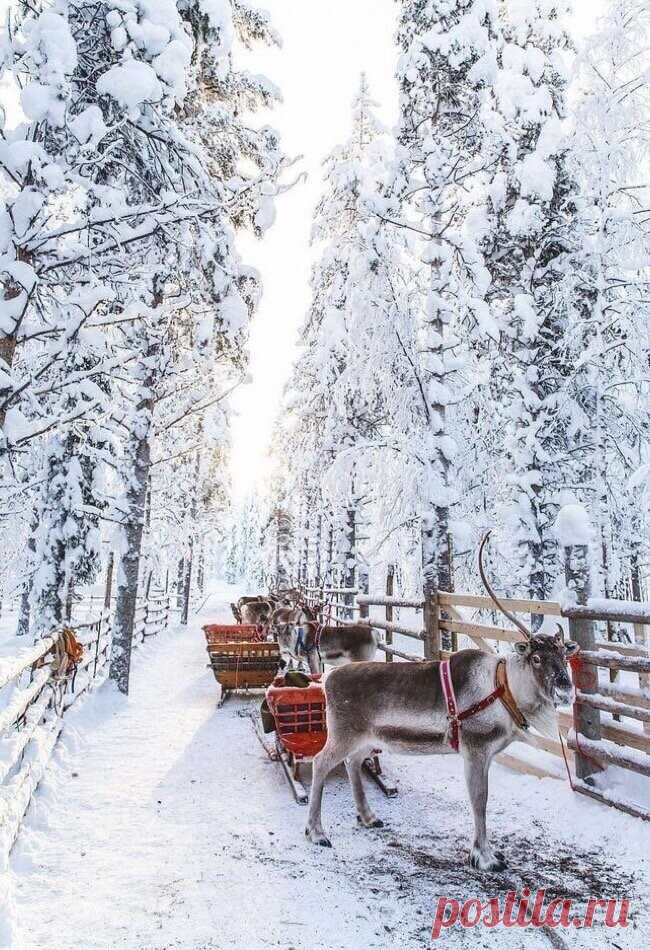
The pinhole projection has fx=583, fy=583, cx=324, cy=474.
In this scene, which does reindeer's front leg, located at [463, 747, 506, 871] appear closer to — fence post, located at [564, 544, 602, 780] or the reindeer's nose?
the reindeer's nose

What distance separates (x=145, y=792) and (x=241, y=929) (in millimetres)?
2806

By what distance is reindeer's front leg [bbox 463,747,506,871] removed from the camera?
419cm

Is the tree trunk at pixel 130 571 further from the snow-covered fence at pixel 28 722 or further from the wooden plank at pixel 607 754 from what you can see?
the wooden plank at pixel 607 754

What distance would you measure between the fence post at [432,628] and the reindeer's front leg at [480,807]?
10.1 ft

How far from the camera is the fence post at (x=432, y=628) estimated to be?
7577mm

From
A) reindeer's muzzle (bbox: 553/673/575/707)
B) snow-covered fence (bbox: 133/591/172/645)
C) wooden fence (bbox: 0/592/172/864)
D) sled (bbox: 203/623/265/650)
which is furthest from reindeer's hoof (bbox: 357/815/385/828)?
snow-covered fence (bbox: 133/591/172/645)

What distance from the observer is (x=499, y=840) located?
473 centimetres

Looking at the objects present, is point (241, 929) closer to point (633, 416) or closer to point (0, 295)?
point (0, 295)

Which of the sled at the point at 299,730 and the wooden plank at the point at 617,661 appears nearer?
the wooden plank at the point at 617,661

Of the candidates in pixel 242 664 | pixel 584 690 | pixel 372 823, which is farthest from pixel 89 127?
pixel 242 664

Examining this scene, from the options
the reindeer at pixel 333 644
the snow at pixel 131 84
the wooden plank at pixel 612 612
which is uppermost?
the snow at pixel 131 84

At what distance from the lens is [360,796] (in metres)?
5.02

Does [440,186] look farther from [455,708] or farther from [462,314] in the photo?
[455,708]

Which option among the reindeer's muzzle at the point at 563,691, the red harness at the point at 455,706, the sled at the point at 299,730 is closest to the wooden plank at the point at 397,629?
the sled at the point at 299,730
